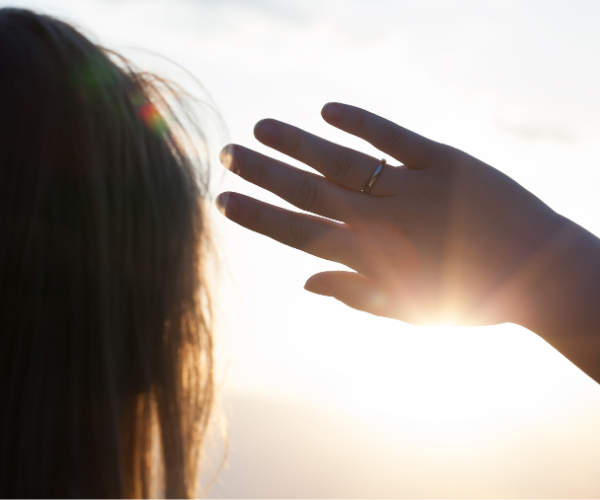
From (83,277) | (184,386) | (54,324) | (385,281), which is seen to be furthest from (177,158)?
(385,281)

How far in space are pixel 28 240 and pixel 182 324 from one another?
63cm

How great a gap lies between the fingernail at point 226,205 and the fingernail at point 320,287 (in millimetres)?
541

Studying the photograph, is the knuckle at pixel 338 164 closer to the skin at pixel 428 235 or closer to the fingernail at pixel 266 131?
the skin at pixel 428 235

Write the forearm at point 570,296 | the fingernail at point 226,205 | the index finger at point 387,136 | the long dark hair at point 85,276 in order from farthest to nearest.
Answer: the index finger at point 387,136 < the forearm at point 570,296 < the fingernail at point 226,205 < the long dark hair at point 85,276

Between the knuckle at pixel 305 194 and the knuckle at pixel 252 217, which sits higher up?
the knuckle at pixel 305 194

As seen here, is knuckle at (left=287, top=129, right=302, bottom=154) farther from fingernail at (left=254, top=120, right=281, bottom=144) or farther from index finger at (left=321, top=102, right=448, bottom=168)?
index finger at (left=321, top=102, right=448, bottom=168)

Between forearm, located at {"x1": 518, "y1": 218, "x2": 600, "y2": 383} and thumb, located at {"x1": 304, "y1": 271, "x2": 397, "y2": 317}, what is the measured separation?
75 cm

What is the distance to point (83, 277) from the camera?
1551 millimetres

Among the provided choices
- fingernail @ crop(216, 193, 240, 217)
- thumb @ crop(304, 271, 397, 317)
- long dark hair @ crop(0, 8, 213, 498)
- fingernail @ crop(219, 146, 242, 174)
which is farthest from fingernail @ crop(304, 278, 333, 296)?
long dark hair @ crop(0, 8, 213, 498)

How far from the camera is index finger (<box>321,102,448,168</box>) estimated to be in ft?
8.07

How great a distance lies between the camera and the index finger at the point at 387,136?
8.07ft

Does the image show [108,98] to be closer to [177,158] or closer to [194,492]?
[177,158]

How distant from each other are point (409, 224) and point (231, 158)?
101cm

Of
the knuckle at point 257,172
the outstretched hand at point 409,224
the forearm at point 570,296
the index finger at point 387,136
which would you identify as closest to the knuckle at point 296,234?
the outstretched hand at point 409,224
